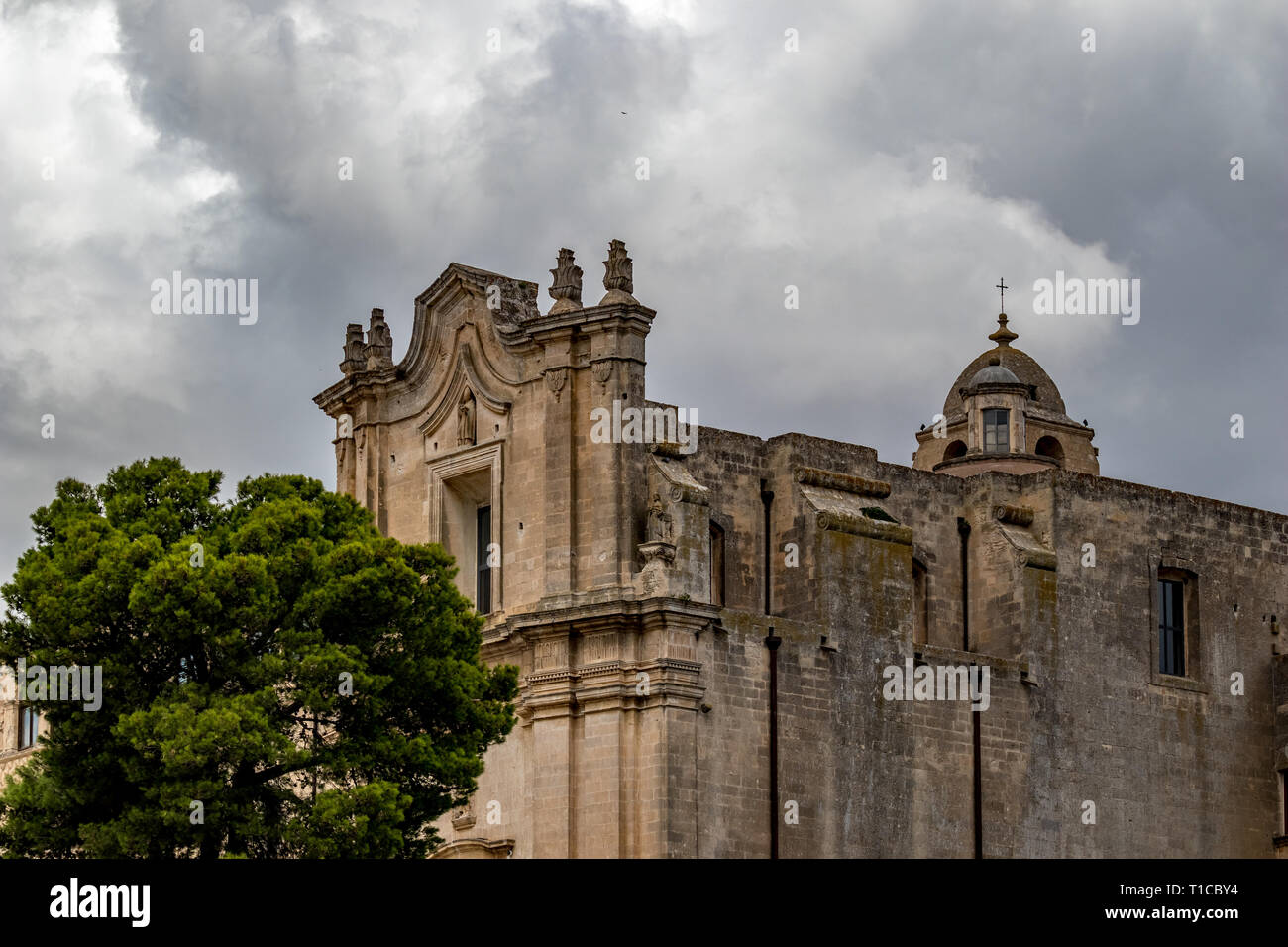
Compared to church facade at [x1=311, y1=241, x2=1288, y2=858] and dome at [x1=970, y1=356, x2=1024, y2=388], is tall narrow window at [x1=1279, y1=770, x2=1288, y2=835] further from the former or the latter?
dome at [x1=970, y1=356, x2=1024, y2=388]

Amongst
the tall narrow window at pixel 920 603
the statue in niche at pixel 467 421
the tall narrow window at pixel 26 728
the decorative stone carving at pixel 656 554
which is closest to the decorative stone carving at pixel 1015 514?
the tall narrow window at pixel 920 603

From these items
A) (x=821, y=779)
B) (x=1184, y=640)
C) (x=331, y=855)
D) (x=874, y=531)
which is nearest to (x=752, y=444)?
(x=874, y=531)

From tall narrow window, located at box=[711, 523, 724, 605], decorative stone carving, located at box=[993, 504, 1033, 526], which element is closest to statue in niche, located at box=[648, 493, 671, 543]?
tall narrow window, located at box=[711, 523, 724, 605]

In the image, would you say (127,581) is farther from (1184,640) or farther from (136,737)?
(1184,640)

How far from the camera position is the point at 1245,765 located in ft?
172

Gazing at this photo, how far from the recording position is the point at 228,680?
3750 cm

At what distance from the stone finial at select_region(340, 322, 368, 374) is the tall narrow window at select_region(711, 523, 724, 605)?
888 cm

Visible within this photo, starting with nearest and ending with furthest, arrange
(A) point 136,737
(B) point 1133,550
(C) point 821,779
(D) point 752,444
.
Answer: (A) point 136,737
(C) point 821,779
(D) point 752,444
(B) point 1133,550

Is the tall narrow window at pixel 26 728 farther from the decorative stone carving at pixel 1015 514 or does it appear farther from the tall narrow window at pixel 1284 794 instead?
the tall narrow window at pixel 1284 794

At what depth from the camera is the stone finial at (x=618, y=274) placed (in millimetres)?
46219

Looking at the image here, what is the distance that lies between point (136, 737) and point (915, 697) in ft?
54.4

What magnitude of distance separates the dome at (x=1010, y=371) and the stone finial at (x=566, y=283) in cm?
1769

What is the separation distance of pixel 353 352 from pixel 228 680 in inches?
607

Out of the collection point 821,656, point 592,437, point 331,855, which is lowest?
point 331,855
